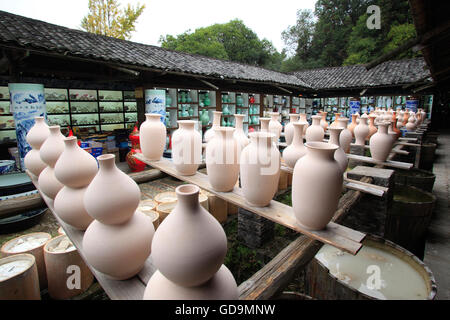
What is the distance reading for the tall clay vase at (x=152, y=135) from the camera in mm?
2162

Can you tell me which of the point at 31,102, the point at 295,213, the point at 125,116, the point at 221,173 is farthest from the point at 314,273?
the point at 125,116

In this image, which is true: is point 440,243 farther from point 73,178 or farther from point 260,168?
point 73,178

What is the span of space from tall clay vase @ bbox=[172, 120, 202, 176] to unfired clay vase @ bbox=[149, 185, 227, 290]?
110 cm

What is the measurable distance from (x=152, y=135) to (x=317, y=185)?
5.07ft

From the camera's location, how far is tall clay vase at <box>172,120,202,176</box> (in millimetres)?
1860

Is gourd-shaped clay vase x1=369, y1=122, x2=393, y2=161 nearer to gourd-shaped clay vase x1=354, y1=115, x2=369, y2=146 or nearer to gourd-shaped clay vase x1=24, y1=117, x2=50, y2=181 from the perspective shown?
gourd-shaped clay vase x1=354, y1=115, x2=369, y2=146

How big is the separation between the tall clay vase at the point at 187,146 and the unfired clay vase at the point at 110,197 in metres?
0.78

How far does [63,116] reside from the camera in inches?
274

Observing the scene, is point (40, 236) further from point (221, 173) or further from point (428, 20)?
point (428, 20)

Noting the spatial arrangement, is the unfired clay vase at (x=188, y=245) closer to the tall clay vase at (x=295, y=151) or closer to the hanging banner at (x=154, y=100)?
the tall clay vase at (x=295, y=151)

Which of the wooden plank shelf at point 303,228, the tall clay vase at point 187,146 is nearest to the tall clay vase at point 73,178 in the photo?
the tall clay vase at point 187,146

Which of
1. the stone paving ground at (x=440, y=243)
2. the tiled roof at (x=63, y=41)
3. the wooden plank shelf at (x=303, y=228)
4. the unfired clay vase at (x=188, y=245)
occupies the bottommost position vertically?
the stone paving ground at (x=440, y=243)

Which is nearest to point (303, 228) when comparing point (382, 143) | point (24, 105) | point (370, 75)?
point (382, 143)

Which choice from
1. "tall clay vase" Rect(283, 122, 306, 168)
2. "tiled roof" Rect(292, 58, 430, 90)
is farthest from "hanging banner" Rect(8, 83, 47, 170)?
"tiled roof" Rect(292, 58, 430, 90)
